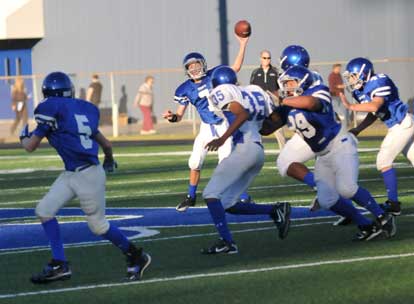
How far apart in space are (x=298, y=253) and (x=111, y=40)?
26610 mm

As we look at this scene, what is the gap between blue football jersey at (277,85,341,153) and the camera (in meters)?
10.3

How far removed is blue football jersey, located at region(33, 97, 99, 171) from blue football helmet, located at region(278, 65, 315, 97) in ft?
5.97

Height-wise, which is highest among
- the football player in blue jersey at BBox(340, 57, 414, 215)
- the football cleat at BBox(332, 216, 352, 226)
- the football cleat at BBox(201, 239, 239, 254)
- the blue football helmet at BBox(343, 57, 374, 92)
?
the blue football helmet at BBox(343, 57, 374, 92)

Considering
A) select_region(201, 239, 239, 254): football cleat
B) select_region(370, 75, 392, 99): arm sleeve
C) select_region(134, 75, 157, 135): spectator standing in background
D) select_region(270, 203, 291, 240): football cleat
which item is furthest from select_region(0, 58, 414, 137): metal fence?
select_region(201, 239, 239, 254): football cleat

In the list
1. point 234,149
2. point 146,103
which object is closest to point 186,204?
point 234,149

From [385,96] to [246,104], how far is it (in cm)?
210

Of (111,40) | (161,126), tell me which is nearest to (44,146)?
(161,126)

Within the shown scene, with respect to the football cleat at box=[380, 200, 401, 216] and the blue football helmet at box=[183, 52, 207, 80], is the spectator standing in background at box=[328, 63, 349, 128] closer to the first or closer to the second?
the blue football helmet at box=[183, 52, 207, 80]

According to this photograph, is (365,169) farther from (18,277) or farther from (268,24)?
(268,24)

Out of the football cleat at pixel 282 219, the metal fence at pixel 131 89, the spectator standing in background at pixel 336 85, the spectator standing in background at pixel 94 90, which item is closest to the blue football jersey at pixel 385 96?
the football cleat at pixel 282 219

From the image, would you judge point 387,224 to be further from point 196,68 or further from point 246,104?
point 196,68

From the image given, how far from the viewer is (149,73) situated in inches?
1282

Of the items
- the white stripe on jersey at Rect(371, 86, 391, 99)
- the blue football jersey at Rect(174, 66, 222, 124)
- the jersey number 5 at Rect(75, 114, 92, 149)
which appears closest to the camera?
the jersey number 5 at Rect(75, 114, 92, 149)

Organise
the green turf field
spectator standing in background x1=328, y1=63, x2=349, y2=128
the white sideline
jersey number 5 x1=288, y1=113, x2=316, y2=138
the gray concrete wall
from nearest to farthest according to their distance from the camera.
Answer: the green turf field
the white sideline
jersey number 5 x1=288, y1=113, x2=316, y2=138
spectator standing in background x1=328, y1=63, x2=349, y2=128
the gray concrete wall
